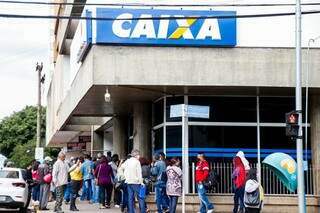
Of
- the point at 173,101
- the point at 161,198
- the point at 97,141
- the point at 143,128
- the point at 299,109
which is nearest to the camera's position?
the point at 299,109

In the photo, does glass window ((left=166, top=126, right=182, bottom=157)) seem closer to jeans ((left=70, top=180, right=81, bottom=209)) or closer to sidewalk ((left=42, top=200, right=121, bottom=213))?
sidewalk ((left=42, top=200, right=121, bottom=213))

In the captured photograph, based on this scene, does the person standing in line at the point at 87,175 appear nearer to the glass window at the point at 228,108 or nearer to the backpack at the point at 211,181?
the glass window at the point at 228,108

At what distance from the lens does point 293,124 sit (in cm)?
1659

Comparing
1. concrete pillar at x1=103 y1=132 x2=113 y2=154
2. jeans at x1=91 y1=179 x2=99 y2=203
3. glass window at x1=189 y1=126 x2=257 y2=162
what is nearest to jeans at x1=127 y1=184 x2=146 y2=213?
glass window at x1=189 y1=126 x2=257 y2=162

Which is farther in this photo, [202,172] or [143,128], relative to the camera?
[143,128]

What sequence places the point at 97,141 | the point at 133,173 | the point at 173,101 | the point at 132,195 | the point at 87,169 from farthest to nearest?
1. the point at 97,141
2. the point at 87,169
3. the point at 173,101
4. the point at 132,195
5. the point at 133,173

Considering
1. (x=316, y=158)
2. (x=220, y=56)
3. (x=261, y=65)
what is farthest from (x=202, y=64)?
(x=316, y=158)

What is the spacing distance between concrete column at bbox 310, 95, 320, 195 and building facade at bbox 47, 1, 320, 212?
32 mm

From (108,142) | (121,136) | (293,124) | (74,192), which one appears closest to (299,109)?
(293,124)

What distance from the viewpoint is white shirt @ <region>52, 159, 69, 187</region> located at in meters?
17.7

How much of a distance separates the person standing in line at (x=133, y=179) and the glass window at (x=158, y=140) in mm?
4711

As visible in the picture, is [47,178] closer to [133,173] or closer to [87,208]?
[87,208]

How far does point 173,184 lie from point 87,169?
6.14 metres

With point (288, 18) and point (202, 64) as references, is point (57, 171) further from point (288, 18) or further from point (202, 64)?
point (288, 18)
